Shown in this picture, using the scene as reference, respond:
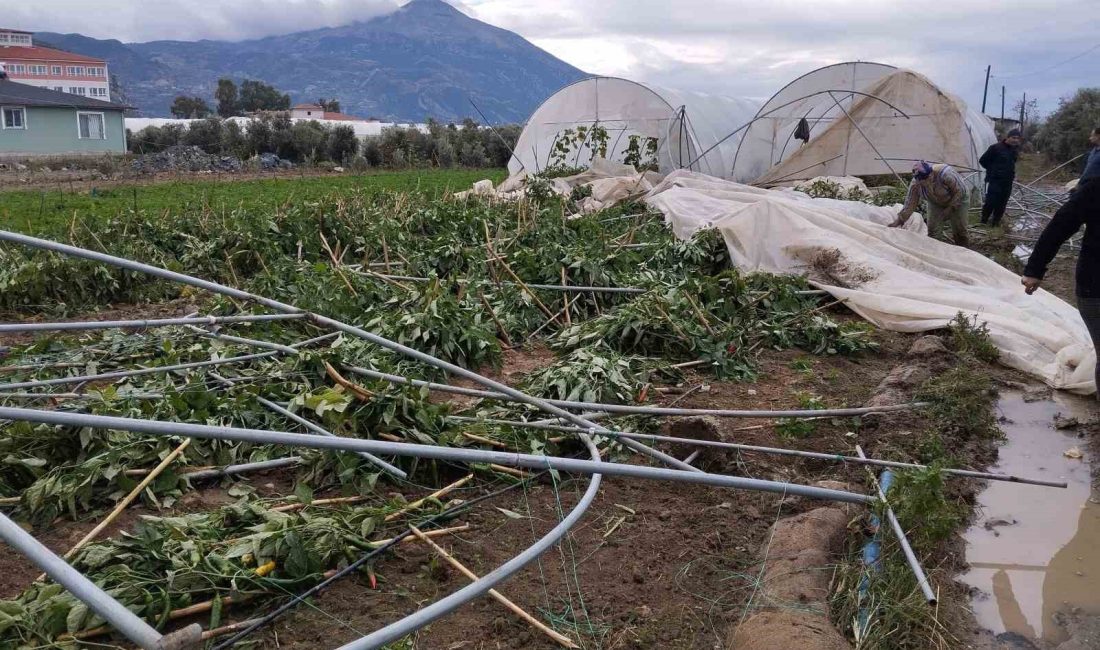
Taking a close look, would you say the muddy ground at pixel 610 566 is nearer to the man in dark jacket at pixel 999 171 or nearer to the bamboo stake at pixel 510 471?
the bamboo stake at pixel 510 471

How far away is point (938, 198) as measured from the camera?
10.8 m

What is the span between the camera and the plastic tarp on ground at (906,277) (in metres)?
6.69

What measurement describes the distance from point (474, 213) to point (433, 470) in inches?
312

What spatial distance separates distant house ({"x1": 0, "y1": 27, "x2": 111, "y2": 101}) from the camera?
79250 millimetres

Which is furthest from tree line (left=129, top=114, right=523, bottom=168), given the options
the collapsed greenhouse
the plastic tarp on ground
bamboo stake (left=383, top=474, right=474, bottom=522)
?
bamboo stake (left=383, top=474, right=474, bottom=522)

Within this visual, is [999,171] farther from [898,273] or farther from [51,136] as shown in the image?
[51,136]

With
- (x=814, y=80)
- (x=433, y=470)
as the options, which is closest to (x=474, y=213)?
(x=433, y=470)

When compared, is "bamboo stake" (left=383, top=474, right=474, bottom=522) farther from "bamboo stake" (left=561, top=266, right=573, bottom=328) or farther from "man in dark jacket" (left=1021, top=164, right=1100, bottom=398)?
"man in dark jacket" (left=1021, top=164, right=1100, bottom=398)

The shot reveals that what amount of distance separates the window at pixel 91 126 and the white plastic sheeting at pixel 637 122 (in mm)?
24386

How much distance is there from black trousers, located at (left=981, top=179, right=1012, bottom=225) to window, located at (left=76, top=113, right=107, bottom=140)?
35495 millimetres

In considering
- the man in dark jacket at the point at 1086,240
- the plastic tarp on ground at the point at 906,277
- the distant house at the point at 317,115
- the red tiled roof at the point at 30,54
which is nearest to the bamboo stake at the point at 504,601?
the man in dark jacket at the point at 1086,240

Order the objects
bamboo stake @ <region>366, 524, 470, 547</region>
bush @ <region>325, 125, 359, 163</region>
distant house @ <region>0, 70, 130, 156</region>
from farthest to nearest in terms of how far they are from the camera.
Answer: bush @ <region>325, 125, 359, 163</region>, distant house @ <region>0, 70, 130, 156</region>, bamboo stake @ <region>366, 524, 470, 547</region>

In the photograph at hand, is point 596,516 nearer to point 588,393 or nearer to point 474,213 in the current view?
point 588,393

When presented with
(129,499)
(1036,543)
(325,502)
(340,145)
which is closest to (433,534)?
(325,502)
